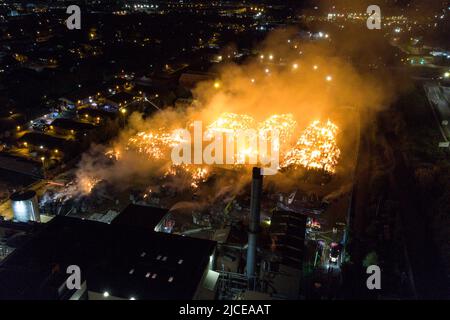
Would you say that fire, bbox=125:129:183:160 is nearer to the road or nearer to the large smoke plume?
the large smoke plume

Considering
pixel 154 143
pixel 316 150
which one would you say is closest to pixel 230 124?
pixel 154 143

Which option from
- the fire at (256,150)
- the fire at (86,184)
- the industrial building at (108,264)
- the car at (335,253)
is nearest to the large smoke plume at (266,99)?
the fire at (86,184)

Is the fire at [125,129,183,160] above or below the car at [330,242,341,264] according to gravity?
above

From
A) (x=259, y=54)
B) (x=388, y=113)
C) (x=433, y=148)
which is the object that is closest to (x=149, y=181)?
(x=433, y=148)

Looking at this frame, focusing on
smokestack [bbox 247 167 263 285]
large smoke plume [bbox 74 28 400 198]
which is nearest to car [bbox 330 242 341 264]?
smokestack [bbox 247 167 263 285]

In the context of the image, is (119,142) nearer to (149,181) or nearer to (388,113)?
(149,181)

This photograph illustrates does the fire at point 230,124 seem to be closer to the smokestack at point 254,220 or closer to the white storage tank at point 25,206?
the white storage tank at point 25,206
